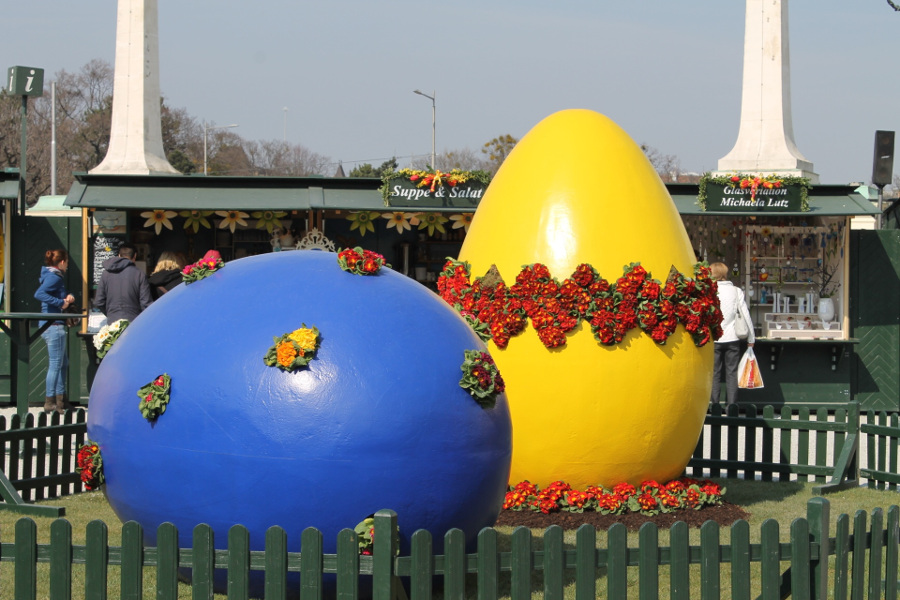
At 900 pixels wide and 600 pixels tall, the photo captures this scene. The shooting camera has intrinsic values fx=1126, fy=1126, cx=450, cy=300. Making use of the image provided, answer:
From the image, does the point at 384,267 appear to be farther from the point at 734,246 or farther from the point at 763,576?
the point at 734,246

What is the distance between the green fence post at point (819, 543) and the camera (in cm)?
511

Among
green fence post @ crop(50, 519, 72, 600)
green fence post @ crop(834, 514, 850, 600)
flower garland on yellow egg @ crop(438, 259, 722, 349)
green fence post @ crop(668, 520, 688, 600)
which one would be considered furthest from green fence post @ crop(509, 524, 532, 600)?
flower garland on yellow egg @ crop(438, 259, 722, 349)

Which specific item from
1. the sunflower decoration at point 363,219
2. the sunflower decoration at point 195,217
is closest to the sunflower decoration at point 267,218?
the sunflower decoration at point 195,217

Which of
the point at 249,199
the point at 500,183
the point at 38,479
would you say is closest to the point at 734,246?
the point at 249,199

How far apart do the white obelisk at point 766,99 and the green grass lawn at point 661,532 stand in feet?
38.3

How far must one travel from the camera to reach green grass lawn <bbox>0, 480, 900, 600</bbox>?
6.23 metres

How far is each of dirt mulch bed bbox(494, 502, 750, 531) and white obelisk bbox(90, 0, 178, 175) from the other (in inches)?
621

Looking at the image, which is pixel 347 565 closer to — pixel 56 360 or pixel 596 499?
pixel 596 499

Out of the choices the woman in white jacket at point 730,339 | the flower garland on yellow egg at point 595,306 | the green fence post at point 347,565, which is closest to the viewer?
the green fence post at point 347,565

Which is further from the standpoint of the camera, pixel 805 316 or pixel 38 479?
pixel 805 316

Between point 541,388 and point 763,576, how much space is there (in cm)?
308

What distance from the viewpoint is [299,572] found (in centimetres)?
491

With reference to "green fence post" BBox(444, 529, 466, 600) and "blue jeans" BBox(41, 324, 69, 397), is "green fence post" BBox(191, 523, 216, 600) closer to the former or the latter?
"green fence post" BBox(444, 529, 466, 600)

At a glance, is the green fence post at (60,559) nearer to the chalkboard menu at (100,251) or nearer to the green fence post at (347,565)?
the green fence post at (347,565)
